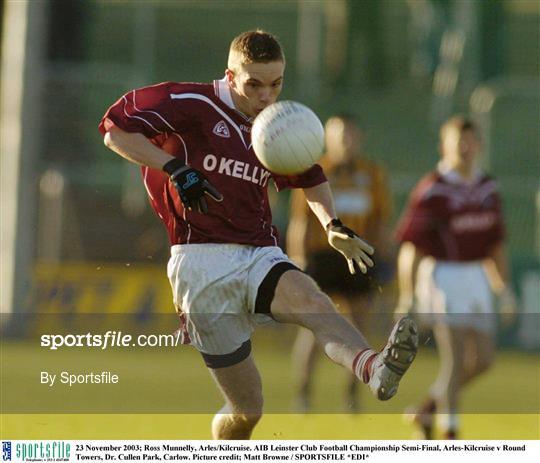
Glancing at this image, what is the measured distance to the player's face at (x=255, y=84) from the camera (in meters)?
6.12

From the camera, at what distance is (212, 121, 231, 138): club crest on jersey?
6254 millimetres

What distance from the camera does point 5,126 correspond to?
16.2m

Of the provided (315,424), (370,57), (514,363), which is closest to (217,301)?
(315,424)

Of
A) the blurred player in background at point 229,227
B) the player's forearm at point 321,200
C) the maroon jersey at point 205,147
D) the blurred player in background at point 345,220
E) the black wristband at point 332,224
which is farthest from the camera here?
the blurred player in background at point 345,220

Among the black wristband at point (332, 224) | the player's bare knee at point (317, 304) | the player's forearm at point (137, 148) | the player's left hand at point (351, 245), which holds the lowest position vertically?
the player's bare knee at point (317, 304)

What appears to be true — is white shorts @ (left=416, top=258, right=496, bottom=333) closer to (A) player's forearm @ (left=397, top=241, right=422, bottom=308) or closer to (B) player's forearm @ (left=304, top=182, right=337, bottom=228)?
(A) player's forearm @ (left=397, top=241, right=422, bottom=308)

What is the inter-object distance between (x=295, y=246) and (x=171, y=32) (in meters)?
9.81

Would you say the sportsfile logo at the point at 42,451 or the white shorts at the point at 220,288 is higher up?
the white shorts at the point at 220,288

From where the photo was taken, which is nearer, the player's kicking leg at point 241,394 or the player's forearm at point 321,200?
the player's kicking leg at point 241,394

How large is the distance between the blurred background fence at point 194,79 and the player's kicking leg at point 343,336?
8821 mm

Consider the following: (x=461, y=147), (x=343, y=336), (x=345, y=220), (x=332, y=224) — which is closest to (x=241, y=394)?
(x=343, y=336)

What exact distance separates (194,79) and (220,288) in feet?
41.9

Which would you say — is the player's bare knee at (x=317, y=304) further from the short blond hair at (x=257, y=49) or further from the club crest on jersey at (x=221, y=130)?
the short blond hair at (x=257, y=49)

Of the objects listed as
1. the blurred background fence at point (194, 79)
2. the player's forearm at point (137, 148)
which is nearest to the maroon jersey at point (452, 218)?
the player's forearm at point (137, 148)
